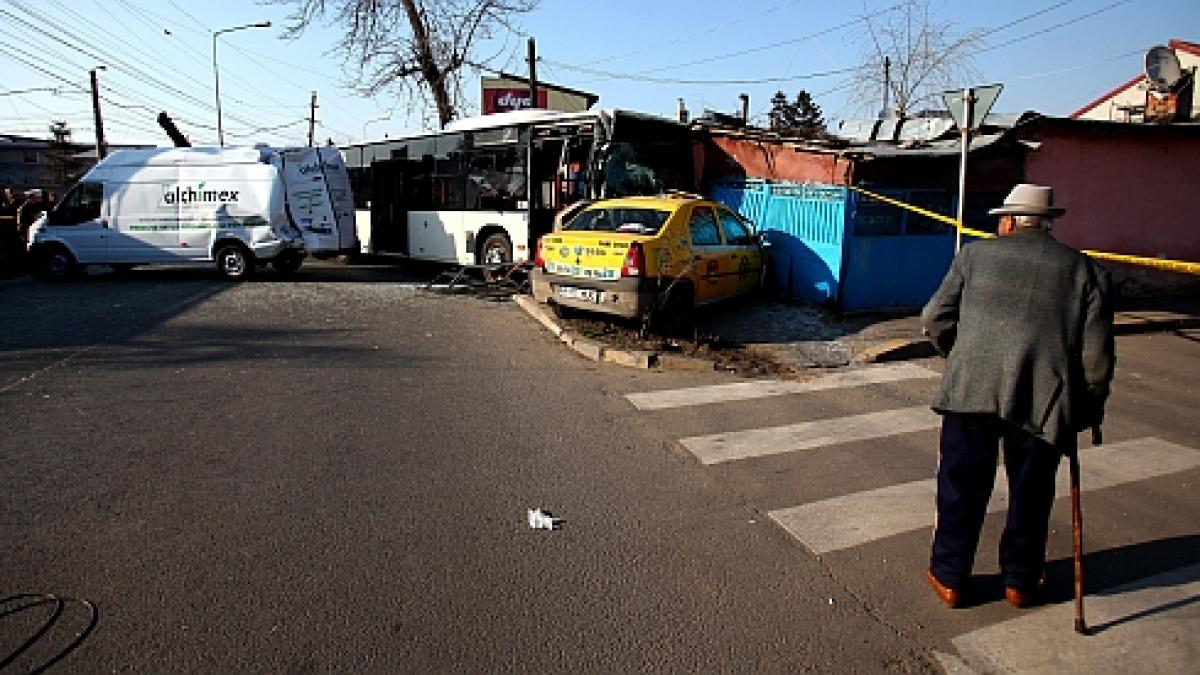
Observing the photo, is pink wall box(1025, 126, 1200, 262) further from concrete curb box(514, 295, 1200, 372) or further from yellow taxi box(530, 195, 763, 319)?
yellow taxi box(530, 195, 763, 319)

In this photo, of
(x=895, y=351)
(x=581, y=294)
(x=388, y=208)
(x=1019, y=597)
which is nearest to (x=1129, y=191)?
(x=895, y=351)

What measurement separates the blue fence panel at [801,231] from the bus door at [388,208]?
851cm

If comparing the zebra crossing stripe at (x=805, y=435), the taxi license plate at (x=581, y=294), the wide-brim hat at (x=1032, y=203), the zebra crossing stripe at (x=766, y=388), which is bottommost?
the zebra crossing stripe at (x=805, y=435)

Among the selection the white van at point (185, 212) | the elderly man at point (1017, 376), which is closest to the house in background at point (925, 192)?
the elderly man at point (1017, 376)

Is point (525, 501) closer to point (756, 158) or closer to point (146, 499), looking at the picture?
point (146, 499)

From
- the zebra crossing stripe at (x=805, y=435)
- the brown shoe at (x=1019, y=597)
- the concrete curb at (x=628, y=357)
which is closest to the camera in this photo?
the brown shoe at (x=1019, y=597)

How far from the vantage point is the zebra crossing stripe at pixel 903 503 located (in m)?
4.07

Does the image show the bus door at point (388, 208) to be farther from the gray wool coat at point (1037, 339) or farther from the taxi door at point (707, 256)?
the gray wool coat at point (1037, 339)

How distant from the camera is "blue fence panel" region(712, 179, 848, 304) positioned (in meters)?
10.2

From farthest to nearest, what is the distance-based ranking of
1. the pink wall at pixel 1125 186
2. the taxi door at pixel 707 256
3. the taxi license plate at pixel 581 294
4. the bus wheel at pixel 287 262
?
the bus wheel at pixel 287 262
the pink wall at pixel 1125 186
the taxi door at pixel 707 256
the taxi license plate at pixel 581 294

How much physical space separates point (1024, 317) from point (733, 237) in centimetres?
699

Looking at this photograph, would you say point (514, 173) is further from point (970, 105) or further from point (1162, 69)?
point (1162, 69)

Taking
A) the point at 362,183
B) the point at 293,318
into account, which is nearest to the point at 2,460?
the point at 293,318

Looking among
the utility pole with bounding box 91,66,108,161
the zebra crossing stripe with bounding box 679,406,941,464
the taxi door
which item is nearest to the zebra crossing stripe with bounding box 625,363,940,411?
the zebra crossing stripe with bounding box 679,406,941,464
